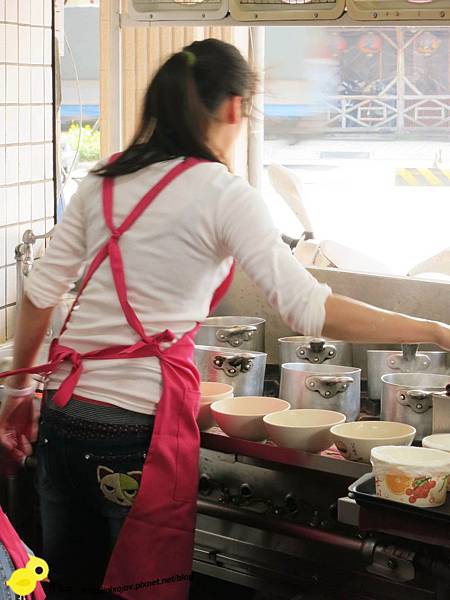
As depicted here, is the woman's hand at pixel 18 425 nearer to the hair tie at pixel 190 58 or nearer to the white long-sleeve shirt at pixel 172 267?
the white long-sleeve shirt at pixel 172 267

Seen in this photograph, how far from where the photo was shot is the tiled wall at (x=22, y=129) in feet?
9.04

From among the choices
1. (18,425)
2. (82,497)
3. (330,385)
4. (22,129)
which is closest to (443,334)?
(330,385)

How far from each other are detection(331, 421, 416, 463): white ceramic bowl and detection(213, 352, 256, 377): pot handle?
35 cm

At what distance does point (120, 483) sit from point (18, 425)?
45 cm

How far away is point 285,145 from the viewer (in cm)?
619

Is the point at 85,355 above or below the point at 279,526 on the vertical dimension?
above

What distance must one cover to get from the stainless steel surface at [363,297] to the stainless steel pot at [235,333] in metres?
0.14

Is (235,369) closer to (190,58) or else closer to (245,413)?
(245,413)

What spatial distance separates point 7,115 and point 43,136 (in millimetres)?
215

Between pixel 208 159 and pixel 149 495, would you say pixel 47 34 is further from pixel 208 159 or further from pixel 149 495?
pixel 149 495

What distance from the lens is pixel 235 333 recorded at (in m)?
2.42

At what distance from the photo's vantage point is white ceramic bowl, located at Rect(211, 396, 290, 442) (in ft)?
6.57

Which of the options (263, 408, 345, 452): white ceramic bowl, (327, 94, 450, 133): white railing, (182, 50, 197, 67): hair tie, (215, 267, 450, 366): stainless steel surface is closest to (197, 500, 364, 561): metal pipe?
(263, 408, 345, 452): white ceramic bowl

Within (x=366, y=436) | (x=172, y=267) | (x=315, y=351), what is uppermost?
(x=172, y=267)
